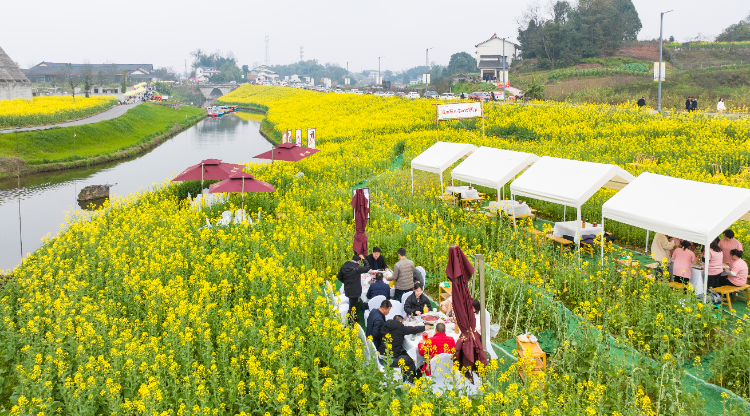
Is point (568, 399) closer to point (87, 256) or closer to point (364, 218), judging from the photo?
point (364, 218)

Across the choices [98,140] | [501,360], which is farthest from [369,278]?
[98,140]

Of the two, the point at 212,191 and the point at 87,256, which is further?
the point at 212,191

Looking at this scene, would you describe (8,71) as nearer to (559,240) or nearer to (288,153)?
(288,153)

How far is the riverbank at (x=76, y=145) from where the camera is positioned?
3434cm

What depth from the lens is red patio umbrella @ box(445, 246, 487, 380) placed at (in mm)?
7488

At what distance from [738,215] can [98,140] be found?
4552 centimetres

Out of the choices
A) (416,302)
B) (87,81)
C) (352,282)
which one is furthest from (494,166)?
(87,81)

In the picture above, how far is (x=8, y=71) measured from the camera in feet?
220

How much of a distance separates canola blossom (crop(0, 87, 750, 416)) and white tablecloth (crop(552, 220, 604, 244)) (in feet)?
2.79

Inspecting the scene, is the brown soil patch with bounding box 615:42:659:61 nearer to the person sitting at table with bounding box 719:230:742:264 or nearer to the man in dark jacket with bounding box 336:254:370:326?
the person sitting at table with bounding box 719:230:742:264

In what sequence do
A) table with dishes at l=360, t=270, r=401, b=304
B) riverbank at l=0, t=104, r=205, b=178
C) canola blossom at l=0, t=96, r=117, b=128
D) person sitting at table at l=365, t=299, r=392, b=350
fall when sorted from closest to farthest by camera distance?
person sitting at table at l=365, t=299, r=392, b=350
table with dishes at l=360, t=270, r=401, b=304
riverbank at l=0, t=104, r=205, b=178
canola blossom at l=0, t=96, r=117, b=128

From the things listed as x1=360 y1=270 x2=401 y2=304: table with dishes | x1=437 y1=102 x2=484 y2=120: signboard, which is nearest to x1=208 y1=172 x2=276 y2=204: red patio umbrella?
x1=360 y1=270 x2=401 y2=304: table with dishes

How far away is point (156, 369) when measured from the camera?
7.43m

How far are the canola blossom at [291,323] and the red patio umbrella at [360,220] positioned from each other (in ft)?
2.34
